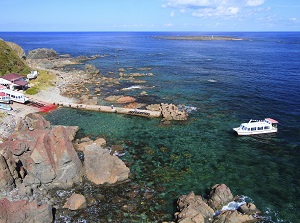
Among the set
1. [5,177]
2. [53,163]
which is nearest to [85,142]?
[53,163]

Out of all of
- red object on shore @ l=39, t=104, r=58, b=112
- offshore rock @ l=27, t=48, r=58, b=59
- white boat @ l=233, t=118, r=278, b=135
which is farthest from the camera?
offshore rock @ l=27, t=48, r=58, b=59

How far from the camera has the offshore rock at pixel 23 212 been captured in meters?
29.3

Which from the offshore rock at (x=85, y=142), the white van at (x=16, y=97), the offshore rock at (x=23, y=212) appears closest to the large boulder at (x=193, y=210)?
the offshore rock at (x=23, y=212)

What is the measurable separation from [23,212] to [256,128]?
47.0 m

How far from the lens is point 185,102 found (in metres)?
78.2

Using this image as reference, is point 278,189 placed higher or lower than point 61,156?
lower

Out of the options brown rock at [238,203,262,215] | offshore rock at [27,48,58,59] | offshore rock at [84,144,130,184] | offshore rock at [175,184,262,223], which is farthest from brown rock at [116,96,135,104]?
offshore rock at [27,48,58,59]

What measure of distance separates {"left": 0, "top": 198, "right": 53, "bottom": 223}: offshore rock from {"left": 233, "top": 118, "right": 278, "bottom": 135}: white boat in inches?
1587

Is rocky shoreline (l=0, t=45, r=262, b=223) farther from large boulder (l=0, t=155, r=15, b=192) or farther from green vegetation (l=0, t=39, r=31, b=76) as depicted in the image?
green vegetation (l=0, t=39, r=31, b=76)

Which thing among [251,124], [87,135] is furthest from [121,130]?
[251,124]

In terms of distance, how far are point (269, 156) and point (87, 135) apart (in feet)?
116

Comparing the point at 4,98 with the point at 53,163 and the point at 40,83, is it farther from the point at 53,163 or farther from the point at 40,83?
the point at 53,163

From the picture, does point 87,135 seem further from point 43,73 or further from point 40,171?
point 43,73

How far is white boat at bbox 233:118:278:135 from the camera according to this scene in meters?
56.9
